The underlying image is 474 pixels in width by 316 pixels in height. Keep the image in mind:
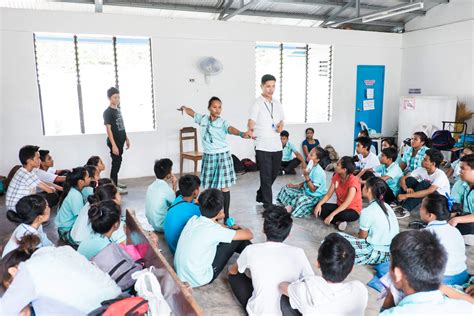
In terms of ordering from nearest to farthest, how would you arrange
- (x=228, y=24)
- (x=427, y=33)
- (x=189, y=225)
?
(x=189, y=225) → (x=228, y=24) → (x=427, y=33)

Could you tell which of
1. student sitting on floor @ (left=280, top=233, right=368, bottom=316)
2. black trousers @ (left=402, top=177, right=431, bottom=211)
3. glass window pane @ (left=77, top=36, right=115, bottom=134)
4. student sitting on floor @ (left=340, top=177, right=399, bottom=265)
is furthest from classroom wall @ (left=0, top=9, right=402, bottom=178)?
student sitting on floor @ (left=280, top=233, right=368, bottom=316)

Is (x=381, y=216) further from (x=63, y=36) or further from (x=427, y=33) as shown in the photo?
(x=427, y=33)

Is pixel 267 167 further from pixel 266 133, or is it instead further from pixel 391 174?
pixel 391 174

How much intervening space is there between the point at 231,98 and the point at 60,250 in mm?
5350

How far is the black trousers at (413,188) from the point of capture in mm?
4120

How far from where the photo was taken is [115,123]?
4.94 metres

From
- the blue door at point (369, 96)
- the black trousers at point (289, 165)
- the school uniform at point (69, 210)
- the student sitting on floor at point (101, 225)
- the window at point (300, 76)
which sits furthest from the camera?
the blue door at point (369, 96)

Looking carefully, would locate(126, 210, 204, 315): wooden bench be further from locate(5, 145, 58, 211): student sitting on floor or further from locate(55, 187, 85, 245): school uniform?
locate(5, 145, 58, 211): student sitting on floor

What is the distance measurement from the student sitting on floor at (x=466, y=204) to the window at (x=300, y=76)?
4.38 m

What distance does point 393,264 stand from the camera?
1402mm

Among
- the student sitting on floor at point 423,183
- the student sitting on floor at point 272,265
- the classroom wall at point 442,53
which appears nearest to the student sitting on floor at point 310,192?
the student sitting on floor at point 423,183

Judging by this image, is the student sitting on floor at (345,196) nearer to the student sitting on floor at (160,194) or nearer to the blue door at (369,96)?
the student sitting on floor at (160,194)

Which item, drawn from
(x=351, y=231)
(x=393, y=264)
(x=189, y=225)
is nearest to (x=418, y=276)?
(x=393, y=264)

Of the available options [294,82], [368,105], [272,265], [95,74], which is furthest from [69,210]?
[368,105]
